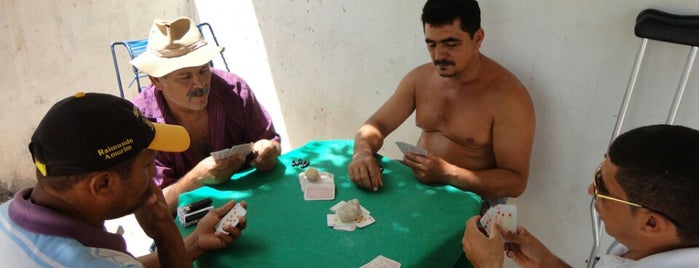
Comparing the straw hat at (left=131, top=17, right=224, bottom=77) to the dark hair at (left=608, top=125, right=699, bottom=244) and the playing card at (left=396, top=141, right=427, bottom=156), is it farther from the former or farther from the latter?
the dark hair at (left=608, top=125, right=699, bottom=244)

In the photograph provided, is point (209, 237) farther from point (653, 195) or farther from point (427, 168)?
point (653, 195)

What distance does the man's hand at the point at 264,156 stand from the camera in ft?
7.49

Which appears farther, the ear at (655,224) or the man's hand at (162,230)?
the man's hand at (162,230)

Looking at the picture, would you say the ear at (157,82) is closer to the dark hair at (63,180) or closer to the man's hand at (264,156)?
the man's hand at (264,156)

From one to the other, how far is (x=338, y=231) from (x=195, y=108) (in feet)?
4.12

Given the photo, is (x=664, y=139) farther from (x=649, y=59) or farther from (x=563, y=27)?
(x=563, y=27)

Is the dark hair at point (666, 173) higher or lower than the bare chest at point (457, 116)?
higher

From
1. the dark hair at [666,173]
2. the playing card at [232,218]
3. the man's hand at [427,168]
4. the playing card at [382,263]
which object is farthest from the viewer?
the man's hand at [427,168]

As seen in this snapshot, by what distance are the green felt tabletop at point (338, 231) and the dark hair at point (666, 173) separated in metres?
0.71

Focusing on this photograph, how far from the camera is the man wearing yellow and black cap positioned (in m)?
1.19

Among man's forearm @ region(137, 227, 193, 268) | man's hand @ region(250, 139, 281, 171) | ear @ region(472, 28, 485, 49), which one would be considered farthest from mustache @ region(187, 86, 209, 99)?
ear @ region(472, 28, 485, 49)

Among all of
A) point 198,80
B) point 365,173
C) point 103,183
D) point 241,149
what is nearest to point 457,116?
point 365,173

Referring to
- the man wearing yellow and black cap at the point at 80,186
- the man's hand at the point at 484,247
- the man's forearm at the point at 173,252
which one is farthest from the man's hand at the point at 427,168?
the man wearing yellow and black cap at the point at 80,186

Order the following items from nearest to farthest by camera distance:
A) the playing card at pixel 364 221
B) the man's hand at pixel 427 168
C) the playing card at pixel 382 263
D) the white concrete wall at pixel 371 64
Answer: the playing card at pixel 382 263 < the playing card at pixel 364 221 < the man's hand at pixel 427 168 < the white concrete wall at pixel 371 64
